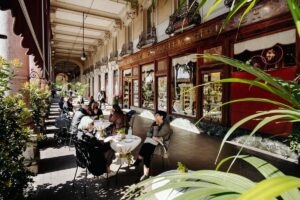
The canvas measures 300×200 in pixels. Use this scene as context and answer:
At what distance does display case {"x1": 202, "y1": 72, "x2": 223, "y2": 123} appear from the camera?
817 cm

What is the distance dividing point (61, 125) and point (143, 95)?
25.7 ft

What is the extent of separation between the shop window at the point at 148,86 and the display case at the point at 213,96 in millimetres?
4768

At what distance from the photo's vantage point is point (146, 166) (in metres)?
4.50

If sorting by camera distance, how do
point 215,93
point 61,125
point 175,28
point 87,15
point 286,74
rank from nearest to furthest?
point 286,74, point 61,125, point 215,93, point 175,28, point 87,15

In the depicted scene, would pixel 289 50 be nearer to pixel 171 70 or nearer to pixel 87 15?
pixel 171 70

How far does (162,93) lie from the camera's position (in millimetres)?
12188

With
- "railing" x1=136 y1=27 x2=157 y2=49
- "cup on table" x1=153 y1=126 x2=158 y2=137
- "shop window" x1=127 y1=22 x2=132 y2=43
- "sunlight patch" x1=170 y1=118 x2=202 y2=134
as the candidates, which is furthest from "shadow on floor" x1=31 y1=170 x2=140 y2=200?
"shop window" x1=127 y1=22 x2=132 y2=43

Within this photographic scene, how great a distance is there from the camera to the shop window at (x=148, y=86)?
1335 cm

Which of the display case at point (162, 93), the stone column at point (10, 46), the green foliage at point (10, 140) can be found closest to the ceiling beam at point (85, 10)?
the display case at point (162, 93)

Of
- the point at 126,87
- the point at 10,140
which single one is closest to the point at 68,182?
the point at 10,140

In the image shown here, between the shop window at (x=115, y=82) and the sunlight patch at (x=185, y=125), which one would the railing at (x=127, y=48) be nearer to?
the shop window at (x=115, y=82)

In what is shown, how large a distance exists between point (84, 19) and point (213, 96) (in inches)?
518

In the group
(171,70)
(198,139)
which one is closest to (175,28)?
(171,70)

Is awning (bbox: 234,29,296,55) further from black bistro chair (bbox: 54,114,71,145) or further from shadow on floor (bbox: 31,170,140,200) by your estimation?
black bistro chair (bbox: 54,114,71,145)
